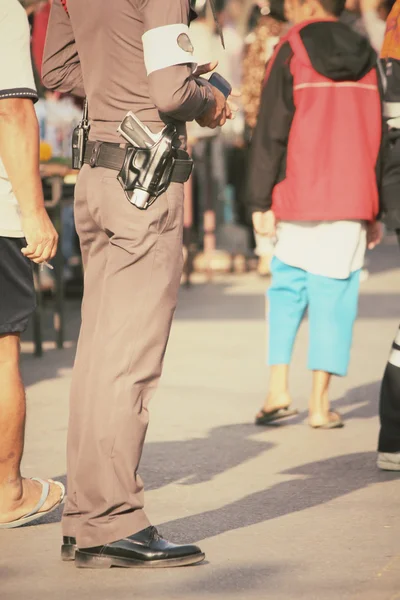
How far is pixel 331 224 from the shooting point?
6.90 metres

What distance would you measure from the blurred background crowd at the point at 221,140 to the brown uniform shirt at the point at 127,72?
5027 millimetres

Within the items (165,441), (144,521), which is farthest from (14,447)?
(165,441)

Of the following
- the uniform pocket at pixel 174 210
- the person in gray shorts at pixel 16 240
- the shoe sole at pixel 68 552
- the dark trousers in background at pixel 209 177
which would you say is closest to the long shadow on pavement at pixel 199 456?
the person in gray shorts at pixel 16 240

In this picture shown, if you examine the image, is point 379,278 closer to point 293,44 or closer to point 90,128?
point 293,44

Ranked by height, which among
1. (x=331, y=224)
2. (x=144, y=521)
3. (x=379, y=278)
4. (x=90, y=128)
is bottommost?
(x=379, y=278)

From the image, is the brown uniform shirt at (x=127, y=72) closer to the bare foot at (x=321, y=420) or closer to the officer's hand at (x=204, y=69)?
the officer's hand at (x=204, y=69)

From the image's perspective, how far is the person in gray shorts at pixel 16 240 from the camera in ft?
15.7

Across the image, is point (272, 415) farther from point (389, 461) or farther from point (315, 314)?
point (389, 461)

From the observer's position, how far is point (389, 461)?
19.5 ft

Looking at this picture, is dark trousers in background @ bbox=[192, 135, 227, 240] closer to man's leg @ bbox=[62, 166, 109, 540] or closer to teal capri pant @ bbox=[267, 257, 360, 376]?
teal capri pant @ bbox=[267, 257, 360, 376]

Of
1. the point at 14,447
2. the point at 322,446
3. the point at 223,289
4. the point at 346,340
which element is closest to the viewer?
the point at 14,447

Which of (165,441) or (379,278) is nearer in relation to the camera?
(165,441)

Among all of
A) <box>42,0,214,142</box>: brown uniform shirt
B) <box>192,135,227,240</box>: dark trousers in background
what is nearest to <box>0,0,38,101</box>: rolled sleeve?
<box>42,0,214,142</box>: brown uniform shirt

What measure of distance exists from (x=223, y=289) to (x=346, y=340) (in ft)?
20.3
